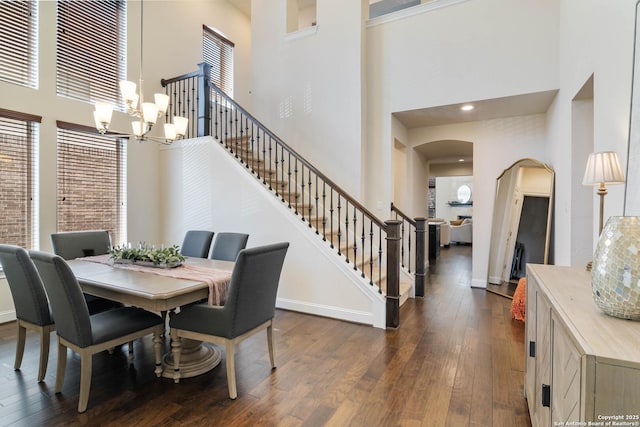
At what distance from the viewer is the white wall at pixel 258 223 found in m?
3.72

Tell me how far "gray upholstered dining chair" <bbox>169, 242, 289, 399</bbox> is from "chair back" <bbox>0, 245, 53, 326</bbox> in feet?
3.06

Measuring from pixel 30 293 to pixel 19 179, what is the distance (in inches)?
89.3

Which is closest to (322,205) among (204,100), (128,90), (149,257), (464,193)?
(204,100)

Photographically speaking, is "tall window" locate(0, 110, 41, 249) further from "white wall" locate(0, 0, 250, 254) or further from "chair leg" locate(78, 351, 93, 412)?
"chair leg" locate(78, 351, 93, 412)

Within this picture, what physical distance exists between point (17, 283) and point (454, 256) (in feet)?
27.6

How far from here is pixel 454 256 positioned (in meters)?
8.50

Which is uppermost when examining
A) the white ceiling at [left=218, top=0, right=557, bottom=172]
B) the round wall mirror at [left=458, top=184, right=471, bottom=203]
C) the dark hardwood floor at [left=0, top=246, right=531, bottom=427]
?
the white ceiling at [left=218, top=0, right=557, bottom=172]

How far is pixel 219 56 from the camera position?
6707mm

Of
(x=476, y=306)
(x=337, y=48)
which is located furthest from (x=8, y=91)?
(x=476, y=306)

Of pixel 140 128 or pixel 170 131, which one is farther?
pixel 170 131

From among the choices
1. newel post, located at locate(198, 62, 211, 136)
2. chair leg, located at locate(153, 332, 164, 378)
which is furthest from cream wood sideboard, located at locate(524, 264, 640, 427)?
newel post, located at locate(198, 62, 211, 136)

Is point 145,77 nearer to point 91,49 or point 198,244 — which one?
point 91,49

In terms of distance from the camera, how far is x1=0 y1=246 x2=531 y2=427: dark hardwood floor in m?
2.00

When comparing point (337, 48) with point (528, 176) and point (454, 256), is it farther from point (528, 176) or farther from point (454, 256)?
point (454, 256)
